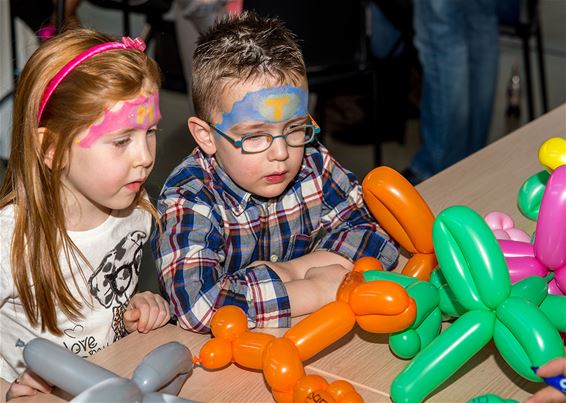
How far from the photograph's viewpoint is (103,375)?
0.98 meters

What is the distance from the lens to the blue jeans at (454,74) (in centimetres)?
270

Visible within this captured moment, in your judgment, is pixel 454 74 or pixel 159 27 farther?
pixel 159 27

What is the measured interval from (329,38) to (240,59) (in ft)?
4.12

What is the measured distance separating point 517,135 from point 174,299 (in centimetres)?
95

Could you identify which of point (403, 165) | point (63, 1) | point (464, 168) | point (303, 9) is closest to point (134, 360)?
point (464, 168)

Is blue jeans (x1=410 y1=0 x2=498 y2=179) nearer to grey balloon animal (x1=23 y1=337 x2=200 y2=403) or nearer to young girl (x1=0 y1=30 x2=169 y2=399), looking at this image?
young girl (x1=0 y1=30 x2=169 y2=399)

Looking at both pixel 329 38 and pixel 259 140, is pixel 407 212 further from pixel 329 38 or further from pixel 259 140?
pixel 329 38

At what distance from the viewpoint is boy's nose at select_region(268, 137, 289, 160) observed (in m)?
1.25

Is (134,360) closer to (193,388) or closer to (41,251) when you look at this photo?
(193,388)

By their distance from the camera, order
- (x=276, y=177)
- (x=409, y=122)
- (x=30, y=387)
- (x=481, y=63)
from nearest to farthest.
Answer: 1. (x=30, y=387)
2. (x=276, y=177)
3. (x=481, y=63)
4. (x=409, y=122)

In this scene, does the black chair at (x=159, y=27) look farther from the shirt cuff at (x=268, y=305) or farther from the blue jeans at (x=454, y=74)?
the shirt cuff at (x=268, y=305)

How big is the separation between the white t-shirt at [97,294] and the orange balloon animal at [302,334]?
27cm

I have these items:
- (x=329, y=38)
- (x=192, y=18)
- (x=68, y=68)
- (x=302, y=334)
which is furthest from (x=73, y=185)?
(x=329, y=38)

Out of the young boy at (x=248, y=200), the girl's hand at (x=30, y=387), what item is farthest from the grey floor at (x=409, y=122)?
the girl's hand at (x=30, y=387)
